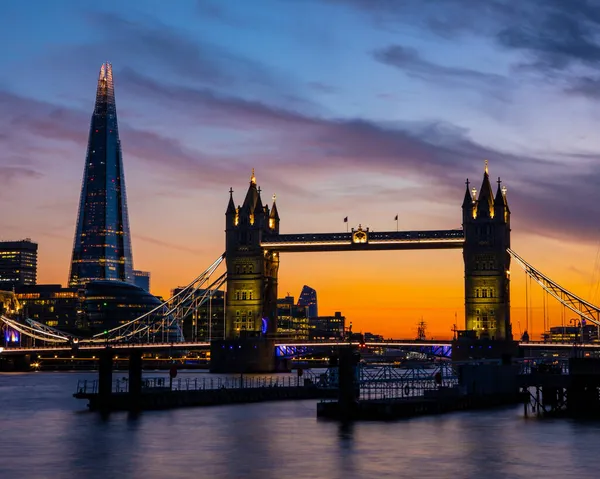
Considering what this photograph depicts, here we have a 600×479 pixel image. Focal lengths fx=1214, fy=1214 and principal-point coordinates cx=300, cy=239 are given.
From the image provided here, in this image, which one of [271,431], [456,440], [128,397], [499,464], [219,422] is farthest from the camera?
[128,397]

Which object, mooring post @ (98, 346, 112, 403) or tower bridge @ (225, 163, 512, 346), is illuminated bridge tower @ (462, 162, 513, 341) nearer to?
tower bridge @ (225, 163, 512, 346)

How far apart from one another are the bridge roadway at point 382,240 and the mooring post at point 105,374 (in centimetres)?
8872

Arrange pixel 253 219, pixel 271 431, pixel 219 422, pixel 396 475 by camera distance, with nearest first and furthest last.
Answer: pixel 396 475, pixel 271 431, pixel 219 422, pixel 253 219

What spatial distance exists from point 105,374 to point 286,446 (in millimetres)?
25925

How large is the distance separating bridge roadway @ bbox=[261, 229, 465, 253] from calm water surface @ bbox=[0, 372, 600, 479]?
274ft

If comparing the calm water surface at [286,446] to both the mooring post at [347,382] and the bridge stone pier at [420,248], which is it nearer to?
the mooring post at [347,382]

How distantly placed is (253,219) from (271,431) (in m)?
116

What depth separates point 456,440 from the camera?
251 feet

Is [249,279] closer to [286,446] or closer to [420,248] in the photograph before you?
[420,248]

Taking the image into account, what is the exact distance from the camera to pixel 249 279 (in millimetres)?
196125

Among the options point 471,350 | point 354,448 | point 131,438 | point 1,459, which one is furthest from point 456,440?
point 471,350

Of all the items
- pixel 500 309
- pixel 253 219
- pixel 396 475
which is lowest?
pixel 396 475

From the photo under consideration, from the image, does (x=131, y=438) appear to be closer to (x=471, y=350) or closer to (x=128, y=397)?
(x=128, y=397)

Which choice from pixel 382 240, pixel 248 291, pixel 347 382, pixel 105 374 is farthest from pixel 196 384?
pixel 248 291
